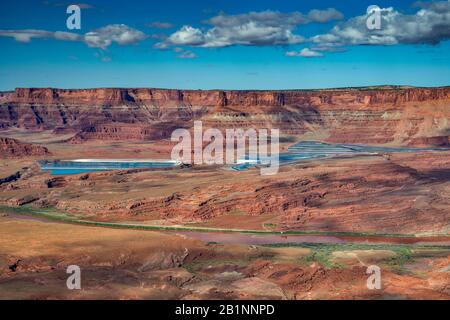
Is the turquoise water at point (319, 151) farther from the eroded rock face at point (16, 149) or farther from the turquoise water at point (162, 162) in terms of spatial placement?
the eroded rock face at point (16, 149)

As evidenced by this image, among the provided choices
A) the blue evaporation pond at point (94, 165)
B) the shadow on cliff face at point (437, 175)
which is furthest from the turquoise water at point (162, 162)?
the shadow on cliff face at point (437, 175)

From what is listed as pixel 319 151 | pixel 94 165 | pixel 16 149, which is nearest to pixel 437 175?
pixel 319 151

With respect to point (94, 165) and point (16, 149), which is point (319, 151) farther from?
point (16, 149)

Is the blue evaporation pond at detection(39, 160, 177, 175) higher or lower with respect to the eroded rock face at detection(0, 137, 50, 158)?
lower

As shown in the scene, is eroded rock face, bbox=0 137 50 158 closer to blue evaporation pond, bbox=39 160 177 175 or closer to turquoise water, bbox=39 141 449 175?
blue evaporation pond, bbox=39 160 177 175

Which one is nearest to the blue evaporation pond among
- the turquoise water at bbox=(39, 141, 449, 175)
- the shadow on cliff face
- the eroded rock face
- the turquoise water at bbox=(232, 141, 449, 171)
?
the turquoise water at bbox=(39, 141, 449, 175)
